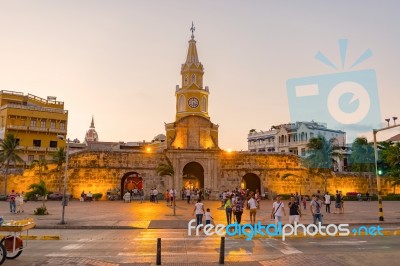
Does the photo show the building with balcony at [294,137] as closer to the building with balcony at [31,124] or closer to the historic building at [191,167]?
the historic building at [191,167]

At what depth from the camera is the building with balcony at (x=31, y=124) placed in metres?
55.8

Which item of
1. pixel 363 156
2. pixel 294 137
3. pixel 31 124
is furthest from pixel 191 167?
pixel 294 137

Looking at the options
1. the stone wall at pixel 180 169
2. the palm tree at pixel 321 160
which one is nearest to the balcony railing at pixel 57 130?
the stone wall at pixel 180 169

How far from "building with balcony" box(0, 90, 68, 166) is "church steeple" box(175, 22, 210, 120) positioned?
22.7 meters

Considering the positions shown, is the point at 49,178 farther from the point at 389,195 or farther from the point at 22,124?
the point at 389,195

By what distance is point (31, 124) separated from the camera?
57.4 meters

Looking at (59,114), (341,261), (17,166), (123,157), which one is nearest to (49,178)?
(123,157)

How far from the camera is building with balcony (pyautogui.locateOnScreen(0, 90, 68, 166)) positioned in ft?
183

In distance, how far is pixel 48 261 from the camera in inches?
403

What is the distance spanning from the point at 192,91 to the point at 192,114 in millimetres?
5648

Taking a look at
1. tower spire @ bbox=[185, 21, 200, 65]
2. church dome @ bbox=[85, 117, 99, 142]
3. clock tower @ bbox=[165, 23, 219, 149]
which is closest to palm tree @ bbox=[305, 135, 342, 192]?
clock tower @ bbox=[165, 23, 219, 149]

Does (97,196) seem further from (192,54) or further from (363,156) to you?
(363,156)

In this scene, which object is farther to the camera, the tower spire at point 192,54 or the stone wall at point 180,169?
the tower spire at point 192,54

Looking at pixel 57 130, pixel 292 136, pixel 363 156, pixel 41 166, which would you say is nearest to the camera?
pixel 41 166
